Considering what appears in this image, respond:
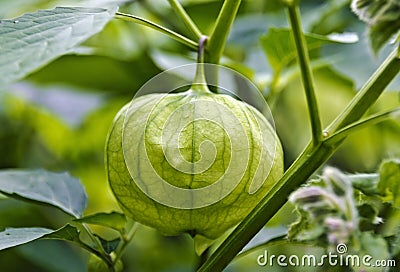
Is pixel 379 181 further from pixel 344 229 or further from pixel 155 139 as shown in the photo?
pixel 155 139

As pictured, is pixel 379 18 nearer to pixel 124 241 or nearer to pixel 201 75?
pixel 201 75

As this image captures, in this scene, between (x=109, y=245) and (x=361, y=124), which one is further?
(x=109, y=245)

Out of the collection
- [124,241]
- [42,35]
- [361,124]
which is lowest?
[124,241]

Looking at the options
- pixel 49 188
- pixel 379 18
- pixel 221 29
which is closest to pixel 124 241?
pixel 49 188

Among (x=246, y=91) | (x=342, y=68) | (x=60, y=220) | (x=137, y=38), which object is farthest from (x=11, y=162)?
(x=342, y=68)

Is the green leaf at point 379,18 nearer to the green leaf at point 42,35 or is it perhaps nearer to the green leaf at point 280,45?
the green leaf at point 42,35

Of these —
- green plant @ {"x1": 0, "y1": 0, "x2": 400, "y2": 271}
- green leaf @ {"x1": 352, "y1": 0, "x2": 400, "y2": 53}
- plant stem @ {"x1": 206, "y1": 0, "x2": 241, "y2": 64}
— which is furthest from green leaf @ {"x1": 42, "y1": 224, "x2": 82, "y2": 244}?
green leaf @ {"x1": 352, "y1": 0, "x2": 400, "y2": 53}

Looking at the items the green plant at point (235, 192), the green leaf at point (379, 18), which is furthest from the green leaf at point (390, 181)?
the green leaf at point (379, 18)
